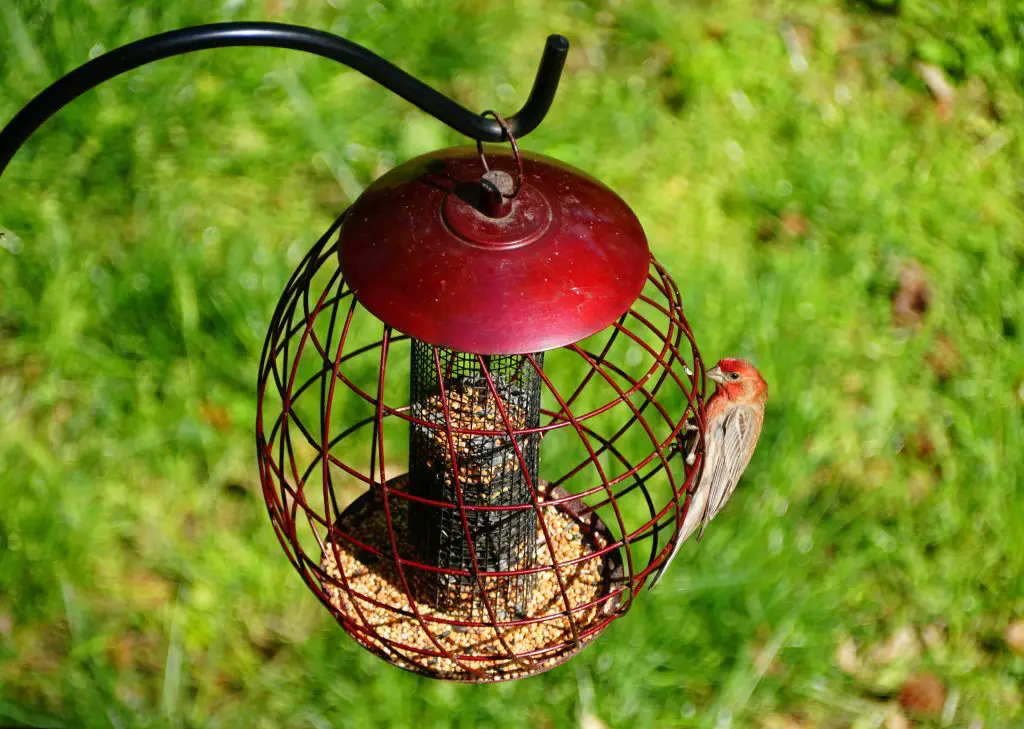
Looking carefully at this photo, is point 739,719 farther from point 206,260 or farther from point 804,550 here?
point 206,260

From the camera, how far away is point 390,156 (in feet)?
16.3

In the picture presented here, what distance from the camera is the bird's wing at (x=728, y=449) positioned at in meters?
3.16

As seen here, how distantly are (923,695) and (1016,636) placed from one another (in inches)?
18.2

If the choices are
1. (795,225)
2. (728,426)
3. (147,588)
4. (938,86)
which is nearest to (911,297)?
(795,225)

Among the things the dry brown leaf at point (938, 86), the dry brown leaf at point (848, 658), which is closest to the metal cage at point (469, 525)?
the dry brown leaf at point (848, 658)

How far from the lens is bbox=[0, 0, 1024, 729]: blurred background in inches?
148

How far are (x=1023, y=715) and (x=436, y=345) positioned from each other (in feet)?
10.4

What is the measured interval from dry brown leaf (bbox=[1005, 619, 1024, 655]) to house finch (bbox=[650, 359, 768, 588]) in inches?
63.6

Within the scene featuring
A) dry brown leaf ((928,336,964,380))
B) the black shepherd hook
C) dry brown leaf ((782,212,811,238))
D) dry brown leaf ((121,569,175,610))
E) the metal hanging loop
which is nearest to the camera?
the black shepherd hook

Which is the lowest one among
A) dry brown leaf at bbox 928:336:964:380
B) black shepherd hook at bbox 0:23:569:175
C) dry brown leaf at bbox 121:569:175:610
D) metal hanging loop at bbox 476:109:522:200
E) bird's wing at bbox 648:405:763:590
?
dry brown leaf at bbox 121:569:175:610

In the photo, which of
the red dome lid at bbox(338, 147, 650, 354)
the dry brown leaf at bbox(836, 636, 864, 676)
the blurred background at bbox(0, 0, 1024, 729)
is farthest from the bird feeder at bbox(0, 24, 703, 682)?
the dry brown leaf at bbox(836, 636, 864, 676)

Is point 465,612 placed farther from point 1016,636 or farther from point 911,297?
point 911,297

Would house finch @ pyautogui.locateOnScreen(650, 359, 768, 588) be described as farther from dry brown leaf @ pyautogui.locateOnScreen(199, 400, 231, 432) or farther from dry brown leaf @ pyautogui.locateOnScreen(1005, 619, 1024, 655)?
dry brown leaf @ pyautogui.locateOnScreen(199, 400, 231, 432)

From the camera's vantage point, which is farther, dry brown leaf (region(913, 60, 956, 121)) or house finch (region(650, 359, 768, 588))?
dry brown leaf (region(913, 60, 956, 121))
